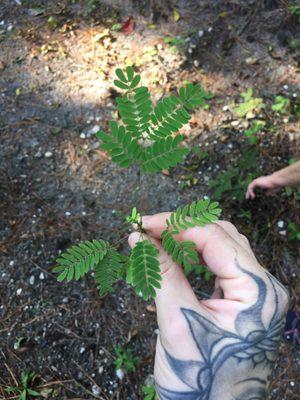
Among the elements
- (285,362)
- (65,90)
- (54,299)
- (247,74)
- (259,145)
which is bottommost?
(285,362)

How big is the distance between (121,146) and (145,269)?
510mm

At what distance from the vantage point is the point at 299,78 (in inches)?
159

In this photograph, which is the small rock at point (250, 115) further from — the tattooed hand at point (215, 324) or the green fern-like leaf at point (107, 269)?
the green fern-like leaf at point (107, 269)

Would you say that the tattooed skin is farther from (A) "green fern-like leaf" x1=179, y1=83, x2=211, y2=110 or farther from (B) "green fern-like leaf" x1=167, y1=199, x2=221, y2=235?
(A) "green fern-like leaf" x1=179, y1=83, x2=211, y2=110

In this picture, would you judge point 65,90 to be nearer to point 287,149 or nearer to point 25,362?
point 287,149

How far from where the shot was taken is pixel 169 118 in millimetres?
1871

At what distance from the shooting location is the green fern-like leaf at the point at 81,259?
189 cm

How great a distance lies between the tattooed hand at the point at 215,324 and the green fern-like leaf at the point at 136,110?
Result: 45 centimetres

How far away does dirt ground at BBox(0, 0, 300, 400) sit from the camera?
3203 millimetres

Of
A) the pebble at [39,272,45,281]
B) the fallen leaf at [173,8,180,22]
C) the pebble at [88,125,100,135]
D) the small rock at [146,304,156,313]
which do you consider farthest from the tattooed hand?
the fallen leaf at [173,8,180,22]

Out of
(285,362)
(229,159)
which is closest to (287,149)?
(229,159)

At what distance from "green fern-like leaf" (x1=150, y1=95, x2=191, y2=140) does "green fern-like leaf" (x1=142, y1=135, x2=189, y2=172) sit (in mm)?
38

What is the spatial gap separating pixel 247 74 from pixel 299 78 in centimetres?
47

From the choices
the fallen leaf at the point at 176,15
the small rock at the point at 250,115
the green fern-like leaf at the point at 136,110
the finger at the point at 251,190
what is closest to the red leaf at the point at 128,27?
the fallen leaf at the point at 176,15
